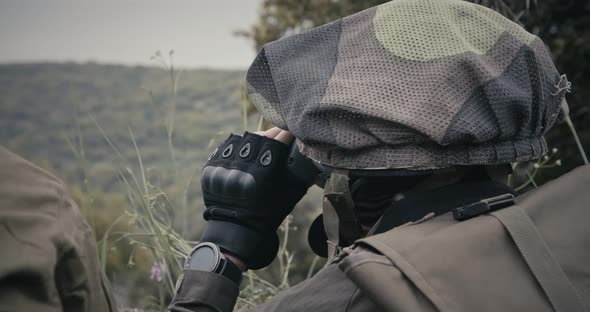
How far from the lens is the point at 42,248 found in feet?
2.99

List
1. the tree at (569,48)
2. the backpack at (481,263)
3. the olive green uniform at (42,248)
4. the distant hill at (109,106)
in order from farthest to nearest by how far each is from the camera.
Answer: the distant hill at (109,106), the tree at (569,48), the backpack at (481,263), the olive green uniform at (42,248)

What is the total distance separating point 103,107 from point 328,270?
23.3m

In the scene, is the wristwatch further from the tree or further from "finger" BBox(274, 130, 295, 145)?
the tree

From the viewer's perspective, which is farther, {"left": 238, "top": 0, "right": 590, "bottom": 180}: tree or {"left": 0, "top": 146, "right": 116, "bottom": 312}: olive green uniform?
{"left": 238, "top": 0, "right": 590, "bottom": 180}: tree

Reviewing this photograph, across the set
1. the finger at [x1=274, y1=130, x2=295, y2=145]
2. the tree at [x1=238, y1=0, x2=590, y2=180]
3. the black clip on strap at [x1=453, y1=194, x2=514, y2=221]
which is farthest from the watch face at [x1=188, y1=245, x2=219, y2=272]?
the tree at [x1=238, y1=0, x2=590, y2=180]

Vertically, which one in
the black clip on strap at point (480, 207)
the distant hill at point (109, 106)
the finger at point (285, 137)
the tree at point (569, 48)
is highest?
the black clip on strap at point (480, 207)

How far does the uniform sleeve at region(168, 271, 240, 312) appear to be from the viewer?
135 centimetres

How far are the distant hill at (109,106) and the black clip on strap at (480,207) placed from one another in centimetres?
1453

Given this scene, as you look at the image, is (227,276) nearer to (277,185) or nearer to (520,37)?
(277,185)

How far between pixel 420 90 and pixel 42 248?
2.22 feet

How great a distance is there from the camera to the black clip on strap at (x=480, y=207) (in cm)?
113

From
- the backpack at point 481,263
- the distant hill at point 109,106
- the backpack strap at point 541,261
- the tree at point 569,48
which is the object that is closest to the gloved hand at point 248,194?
the backpack at point 481,263

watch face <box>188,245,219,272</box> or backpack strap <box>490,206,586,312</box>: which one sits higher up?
backpack strap <box>490,206,586,312</box>

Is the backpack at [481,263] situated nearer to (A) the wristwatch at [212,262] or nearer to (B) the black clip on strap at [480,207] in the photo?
(B) the black clip on strap at [480,207]
